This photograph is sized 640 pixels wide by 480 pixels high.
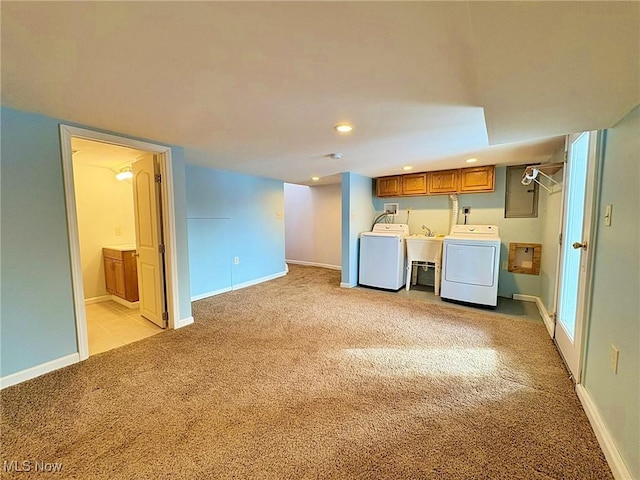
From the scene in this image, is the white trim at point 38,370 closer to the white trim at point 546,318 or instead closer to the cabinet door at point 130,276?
the cabinet door at point 130,276

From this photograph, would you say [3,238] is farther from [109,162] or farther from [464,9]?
[464,9]

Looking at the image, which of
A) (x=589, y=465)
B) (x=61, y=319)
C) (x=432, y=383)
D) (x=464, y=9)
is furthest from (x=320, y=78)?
(x=61, y=319)

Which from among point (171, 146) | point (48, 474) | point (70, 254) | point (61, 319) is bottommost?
point (48, 474)

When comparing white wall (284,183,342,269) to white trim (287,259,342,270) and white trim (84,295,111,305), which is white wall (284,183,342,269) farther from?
white trim (84,295,111,305)

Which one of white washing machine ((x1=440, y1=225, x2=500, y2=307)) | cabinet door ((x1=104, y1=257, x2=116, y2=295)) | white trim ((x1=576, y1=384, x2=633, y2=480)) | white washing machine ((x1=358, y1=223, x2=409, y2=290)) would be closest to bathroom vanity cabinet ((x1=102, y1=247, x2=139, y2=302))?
cabinet door ((x1=104, y1=257, x2=116, y2=295))

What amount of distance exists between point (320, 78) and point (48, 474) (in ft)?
8.04

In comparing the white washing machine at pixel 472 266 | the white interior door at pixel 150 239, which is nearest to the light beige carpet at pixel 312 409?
the white interior door at pixel 150 239

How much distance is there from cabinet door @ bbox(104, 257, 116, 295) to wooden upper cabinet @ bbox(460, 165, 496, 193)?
5537 mm

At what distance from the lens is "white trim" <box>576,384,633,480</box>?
1.20 m

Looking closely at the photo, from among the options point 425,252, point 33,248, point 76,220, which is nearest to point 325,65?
point 76,220

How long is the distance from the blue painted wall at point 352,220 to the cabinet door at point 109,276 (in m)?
3.58

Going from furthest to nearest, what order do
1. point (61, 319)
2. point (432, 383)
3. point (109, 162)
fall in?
point (109, 162) → point (61, 319) → point (432, 383)

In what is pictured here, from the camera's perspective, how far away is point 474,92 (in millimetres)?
1645

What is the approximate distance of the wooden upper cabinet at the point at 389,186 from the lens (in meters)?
4.87
